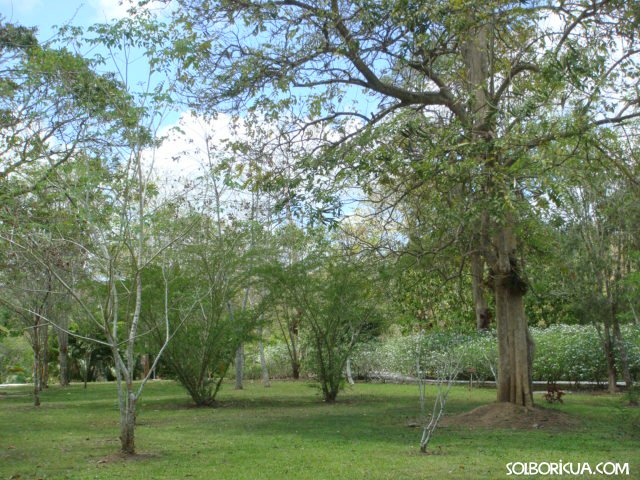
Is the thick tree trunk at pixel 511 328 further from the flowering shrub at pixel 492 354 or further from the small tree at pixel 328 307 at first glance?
the small tree at pixel 328 307

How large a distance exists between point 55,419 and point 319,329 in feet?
19.9

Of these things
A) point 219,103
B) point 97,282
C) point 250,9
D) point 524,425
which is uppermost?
point 250,9

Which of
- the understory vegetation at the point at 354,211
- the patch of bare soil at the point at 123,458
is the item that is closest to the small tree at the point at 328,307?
the understory vegetation at the point at 354,211

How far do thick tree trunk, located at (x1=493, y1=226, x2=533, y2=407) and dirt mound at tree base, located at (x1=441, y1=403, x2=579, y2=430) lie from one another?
0.28 metres

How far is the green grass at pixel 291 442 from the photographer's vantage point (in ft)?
25.1

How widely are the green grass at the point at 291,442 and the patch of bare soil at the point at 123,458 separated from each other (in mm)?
73

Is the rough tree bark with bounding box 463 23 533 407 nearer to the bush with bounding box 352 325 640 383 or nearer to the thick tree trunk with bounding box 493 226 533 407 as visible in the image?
the thick tree trunk with bounding box 493 226 533 407

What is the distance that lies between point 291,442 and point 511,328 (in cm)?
450

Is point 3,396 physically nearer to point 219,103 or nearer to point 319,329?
point 319,329

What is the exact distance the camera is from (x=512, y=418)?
36.9ft

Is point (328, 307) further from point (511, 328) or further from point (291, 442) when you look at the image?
point (291, 442)

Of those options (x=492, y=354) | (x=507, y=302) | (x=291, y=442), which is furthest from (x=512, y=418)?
(x=492, y=354)

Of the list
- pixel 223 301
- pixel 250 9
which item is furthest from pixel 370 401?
pixel 250 9

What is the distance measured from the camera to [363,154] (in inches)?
397
